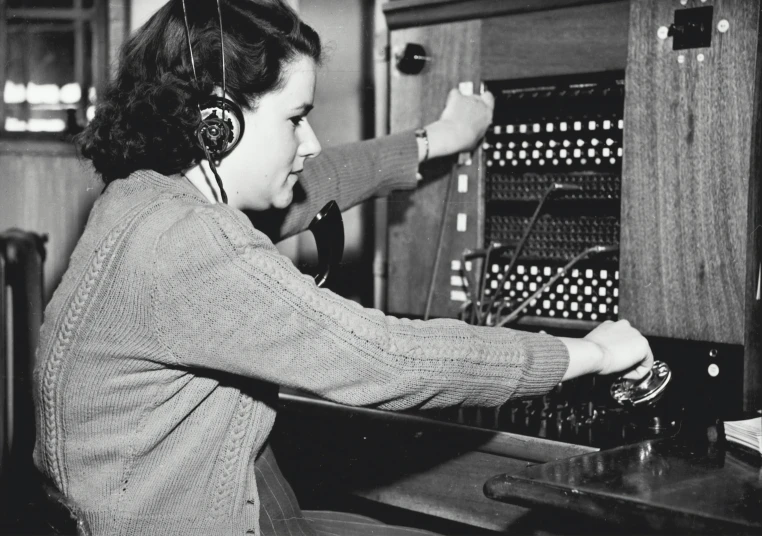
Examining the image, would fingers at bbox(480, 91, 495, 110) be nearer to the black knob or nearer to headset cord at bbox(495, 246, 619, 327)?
the black knob

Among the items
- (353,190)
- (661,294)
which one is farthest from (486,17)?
(661,294)

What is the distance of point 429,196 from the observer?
2.00m

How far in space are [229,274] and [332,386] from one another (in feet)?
0.64

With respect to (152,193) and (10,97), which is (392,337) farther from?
(10,97)

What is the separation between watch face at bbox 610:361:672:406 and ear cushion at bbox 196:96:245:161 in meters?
0.72

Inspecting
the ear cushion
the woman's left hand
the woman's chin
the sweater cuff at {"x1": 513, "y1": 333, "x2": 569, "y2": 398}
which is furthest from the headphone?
the woman's left hand

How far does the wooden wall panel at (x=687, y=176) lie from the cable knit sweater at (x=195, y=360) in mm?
490

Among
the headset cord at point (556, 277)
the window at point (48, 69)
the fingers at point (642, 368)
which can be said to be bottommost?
the fingers at point (642, 368)

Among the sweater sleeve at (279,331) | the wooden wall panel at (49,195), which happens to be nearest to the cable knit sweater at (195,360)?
the sweater sleeve at (279,331)

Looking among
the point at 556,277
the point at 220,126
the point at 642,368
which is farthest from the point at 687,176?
the point at 220,126

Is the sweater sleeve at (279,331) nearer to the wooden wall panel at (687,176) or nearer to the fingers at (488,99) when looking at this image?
the wooden wall panel at (687,176)

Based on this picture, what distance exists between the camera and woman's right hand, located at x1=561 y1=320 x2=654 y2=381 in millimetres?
1172

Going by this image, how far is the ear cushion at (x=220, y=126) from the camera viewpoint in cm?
122

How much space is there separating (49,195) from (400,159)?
1.68 metres
